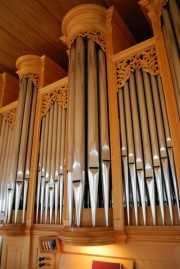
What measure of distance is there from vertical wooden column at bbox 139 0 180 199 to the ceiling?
A: 0.78 meters

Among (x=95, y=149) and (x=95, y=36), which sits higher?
(x=95, y=36)

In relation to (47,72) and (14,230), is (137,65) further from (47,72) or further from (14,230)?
(14,230)

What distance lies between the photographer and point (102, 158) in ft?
9.02

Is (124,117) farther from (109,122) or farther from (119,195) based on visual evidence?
(119,195)

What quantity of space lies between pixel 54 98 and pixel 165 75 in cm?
192

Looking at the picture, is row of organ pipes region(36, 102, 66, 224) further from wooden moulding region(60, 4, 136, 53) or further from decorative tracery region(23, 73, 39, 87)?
wooden moulding region(60, 4, 136, 53)

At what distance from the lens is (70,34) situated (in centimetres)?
381

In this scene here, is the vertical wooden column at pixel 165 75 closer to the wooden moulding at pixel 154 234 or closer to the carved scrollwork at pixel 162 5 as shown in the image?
the carved scrollwork at pixel 162 5

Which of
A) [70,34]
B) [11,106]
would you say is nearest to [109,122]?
[70,34]

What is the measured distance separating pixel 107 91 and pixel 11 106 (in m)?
2.37

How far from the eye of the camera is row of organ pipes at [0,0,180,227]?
8.17 ft

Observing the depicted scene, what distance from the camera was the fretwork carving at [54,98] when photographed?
12.8ft

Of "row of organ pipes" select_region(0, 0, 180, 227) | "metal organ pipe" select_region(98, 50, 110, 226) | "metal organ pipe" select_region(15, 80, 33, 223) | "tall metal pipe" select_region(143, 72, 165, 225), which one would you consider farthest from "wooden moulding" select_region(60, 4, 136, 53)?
"metal organ pipe" select_region(15, 80, 33, 223)

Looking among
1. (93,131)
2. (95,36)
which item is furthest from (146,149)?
(95,36)
